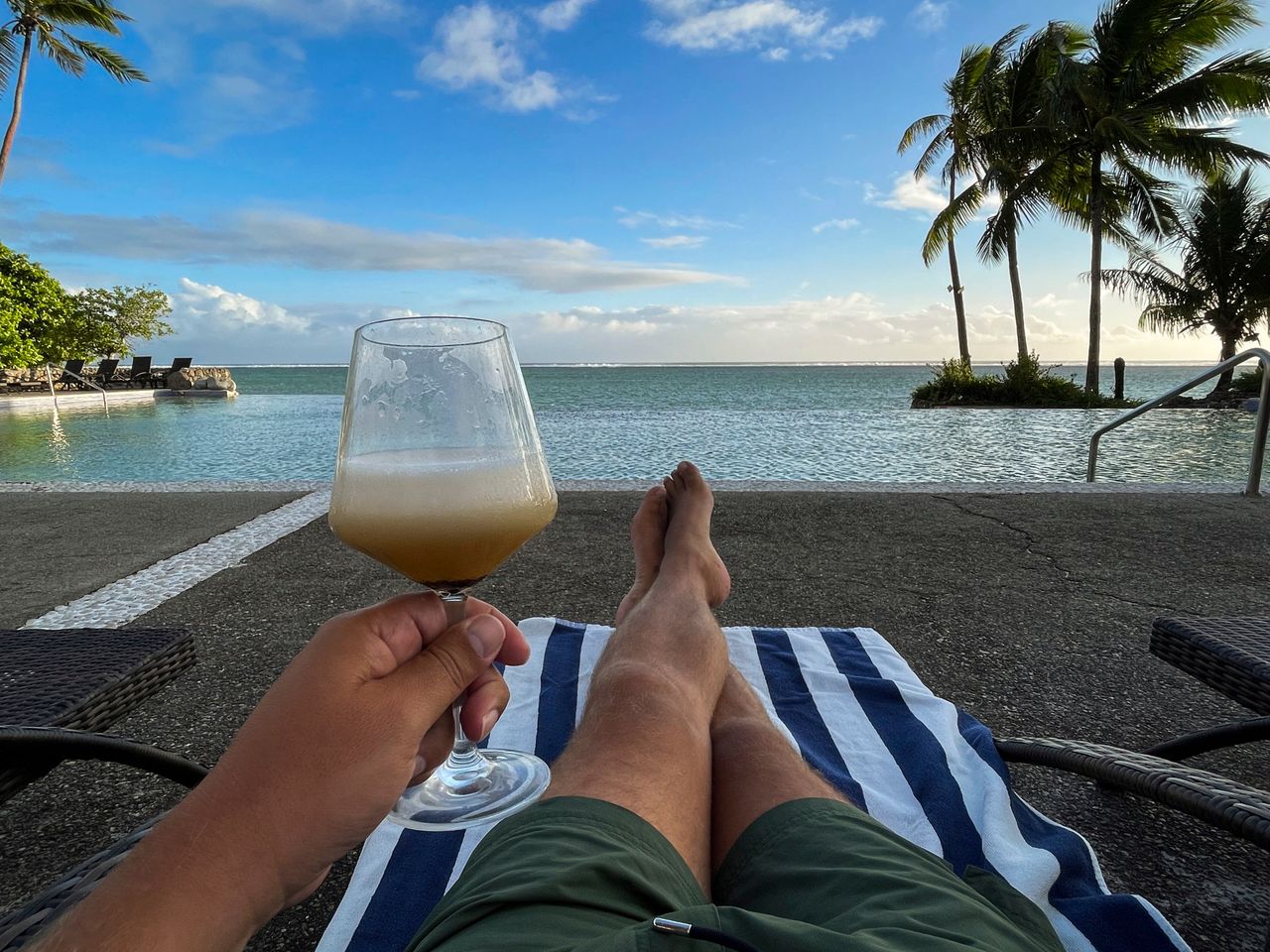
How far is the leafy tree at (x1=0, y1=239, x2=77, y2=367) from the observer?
58.2 feet

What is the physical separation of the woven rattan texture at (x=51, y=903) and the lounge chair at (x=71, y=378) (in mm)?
26308

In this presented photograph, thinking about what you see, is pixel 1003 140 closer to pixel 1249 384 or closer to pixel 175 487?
pixel 1249 384

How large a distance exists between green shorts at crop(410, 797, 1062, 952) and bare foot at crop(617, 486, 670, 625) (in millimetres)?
851

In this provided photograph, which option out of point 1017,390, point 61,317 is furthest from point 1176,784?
point 61,317

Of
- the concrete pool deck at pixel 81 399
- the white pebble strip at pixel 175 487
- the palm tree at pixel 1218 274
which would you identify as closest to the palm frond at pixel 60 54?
the concrete pool deck at pixel 81 399

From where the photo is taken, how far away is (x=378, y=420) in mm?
776

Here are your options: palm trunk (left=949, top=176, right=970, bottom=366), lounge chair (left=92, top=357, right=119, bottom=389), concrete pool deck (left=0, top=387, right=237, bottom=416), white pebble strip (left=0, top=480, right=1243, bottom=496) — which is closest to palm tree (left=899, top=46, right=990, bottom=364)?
palm trunk (left=949, top=176, right=970, bottom=366)

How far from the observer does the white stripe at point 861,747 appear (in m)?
1.22

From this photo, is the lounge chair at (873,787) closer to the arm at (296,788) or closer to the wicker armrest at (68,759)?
the wicker armrest at (68,759)

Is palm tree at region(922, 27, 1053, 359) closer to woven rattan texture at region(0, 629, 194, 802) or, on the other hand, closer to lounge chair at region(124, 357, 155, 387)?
woven rattan texture at region(0, 629, 194, 802)

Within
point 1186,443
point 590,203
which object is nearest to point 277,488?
point 1186,443

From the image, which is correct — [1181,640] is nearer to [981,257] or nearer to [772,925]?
[772,925]

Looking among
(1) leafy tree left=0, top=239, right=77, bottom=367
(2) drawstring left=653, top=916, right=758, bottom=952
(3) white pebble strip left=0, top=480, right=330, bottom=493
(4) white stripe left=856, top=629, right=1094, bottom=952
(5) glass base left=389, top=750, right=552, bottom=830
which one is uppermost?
(1) leafy tree left=0, top=239, right=77, bottom=367

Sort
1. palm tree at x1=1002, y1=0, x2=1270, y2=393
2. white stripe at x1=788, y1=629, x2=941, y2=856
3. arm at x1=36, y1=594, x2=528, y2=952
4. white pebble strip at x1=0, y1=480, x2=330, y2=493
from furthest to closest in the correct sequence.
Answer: palm tree at x1=1002, y1=0, x2=1270, y2=393, white pebble strip at x1=0, y1=480, x2=330, y2=493, white stripe at x1=788, y1=629, x2=941, y2=856, arm at x1=36, y1=594, x2=528, y2=952
